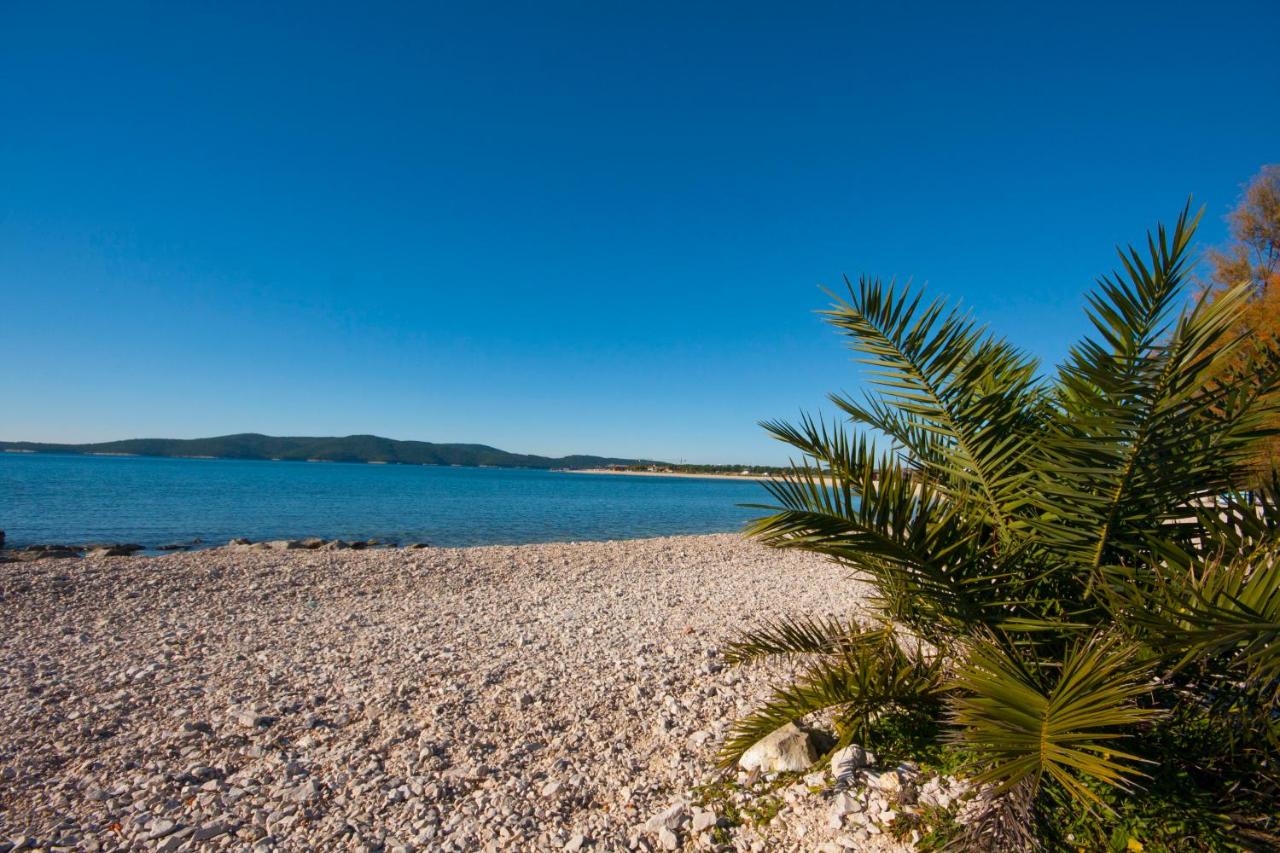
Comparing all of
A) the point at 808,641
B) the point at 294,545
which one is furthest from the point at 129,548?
the point at 808,641

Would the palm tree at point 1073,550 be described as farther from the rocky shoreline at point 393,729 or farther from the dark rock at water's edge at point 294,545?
the dark rock at water's edge at point 294,545

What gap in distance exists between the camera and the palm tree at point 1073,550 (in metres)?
2.50

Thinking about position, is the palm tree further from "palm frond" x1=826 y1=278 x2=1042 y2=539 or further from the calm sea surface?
the calm sea surface

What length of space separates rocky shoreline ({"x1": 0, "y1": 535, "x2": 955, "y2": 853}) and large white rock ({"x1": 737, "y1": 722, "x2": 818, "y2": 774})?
5cm

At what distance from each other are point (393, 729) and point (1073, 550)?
210 inches

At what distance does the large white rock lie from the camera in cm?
418

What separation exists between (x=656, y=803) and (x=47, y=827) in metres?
3.87

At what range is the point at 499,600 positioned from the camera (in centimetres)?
1105

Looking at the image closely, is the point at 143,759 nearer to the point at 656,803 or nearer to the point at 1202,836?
the point at 656,803

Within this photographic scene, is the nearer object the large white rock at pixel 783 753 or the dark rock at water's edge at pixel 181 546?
the large white rock at pixel 783 753

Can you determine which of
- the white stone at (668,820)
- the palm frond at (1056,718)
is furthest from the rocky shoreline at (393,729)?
the palm frond at (1056,718)

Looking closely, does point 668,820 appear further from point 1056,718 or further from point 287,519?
point 287,519

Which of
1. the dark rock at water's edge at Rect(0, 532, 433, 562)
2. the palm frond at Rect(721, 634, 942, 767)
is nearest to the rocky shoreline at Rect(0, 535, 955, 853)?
the palm frond at Rect(721, 634, 942, 767)

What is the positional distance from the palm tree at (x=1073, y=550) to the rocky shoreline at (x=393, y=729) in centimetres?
60
